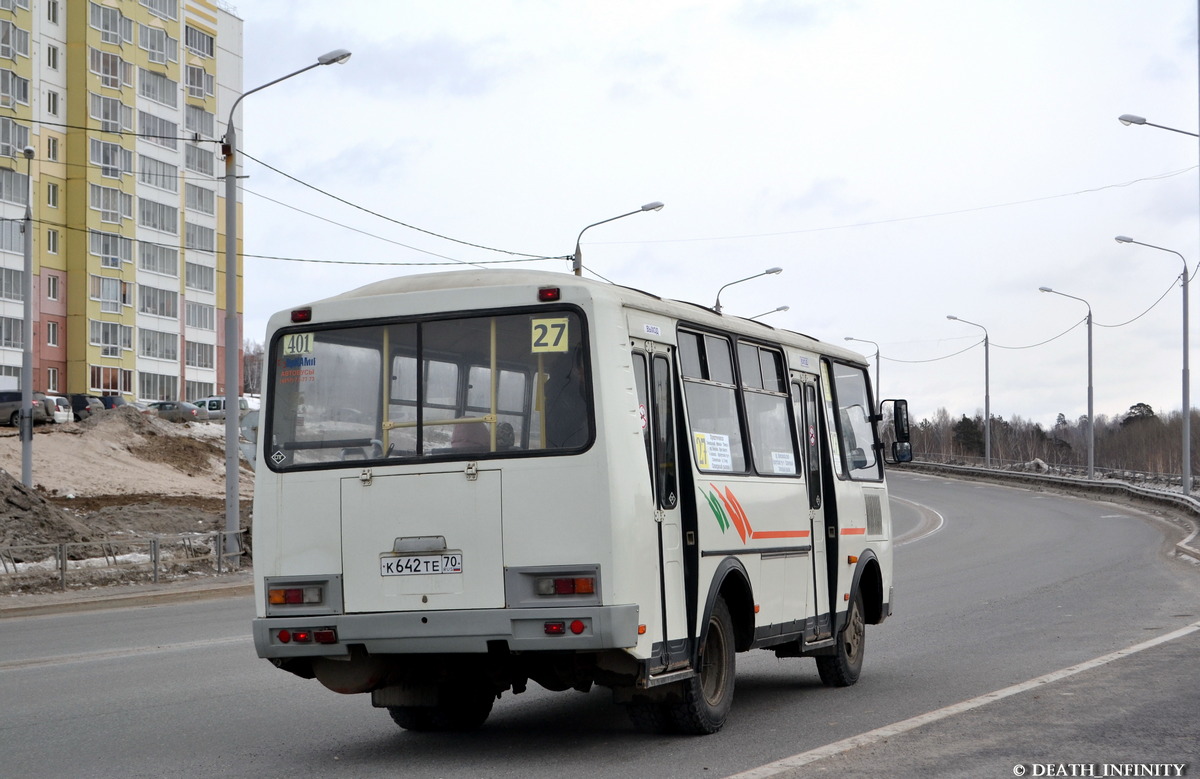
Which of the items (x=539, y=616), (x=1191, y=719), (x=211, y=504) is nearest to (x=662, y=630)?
(x=539, y=616)

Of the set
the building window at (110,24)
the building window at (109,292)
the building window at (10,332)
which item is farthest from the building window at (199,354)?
the building window at (110,24)

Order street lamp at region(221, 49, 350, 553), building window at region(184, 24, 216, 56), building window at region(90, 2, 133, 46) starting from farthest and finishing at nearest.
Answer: building window at region(184, 24, 216, 56) → building window at region(90, 2, 133, 46) → street lamp at region(221, 49, 350, 553)

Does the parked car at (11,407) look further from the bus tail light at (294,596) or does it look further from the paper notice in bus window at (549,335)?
the paper notice in bus window at (549,335)

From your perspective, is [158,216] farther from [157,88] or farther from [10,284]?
[10,284]

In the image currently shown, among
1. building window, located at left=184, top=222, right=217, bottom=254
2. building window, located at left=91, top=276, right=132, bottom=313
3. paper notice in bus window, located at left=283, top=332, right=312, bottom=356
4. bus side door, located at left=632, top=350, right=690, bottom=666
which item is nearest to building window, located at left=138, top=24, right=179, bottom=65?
building window, located at left=184, top=222, right=217, bottom=254

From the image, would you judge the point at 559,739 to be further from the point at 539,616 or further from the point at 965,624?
the point at 965,624

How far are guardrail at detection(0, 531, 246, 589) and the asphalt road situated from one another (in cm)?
407

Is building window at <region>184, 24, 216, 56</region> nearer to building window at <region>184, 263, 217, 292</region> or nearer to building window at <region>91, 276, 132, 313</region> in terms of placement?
building window at <region>184, 263, 217, 292</region>

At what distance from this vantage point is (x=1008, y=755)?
795cm

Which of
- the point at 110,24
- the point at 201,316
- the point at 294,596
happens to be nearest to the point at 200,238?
the point at 201,316

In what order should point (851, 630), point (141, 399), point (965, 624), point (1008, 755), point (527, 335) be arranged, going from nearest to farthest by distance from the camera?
point (1008, 755) < point (527, 335) < point (851, 630) < point (965, 624) < point (141, 399)

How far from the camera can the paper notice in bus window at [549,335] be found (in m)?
8.35

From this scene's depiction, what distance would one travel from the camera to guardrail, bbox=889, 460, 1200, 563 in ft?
115

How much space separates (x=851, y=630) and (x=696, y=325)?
371cm
